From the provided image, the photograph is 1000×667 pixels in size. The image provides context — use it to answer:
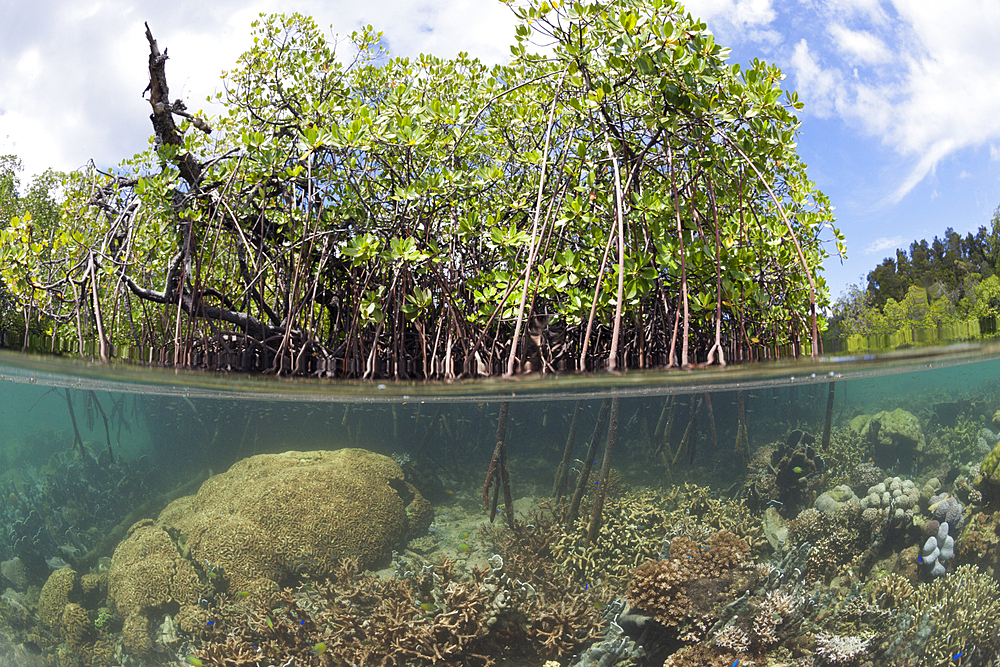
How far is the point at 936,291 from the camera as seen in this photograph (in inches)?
218

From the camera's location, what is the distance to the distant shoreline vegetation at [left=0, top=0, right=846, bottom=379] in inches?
113

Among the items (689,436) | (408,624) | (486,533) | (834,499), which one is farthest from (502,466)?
(834,499)

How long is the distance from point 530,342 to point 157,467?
43.7 feet

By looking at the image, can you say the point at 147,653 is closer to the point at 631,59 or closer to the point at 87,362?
the point at 87,362

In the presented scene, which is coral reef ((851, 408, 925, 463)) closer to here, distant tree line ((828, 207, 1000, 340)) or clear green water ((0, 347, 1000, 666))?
clear green water ((0, 347, 1000, 666))

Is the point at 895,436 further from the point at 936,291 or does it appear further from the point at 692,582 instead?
the point at 692,582

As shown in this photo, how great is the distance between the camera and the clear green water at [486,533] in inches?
218

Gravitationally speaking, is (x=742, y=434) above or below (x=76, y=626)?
above

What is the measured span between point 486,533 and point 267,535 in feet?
9.39

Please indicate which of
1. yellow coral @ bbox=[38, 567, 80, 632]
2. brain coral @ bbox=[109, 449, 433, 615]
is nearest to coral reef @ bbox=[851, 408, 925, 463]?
brain coral @ bbox=[109, 449, 433, 615]

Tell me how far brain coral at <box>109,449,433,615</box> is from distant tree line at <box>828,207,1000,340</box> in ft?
20.7

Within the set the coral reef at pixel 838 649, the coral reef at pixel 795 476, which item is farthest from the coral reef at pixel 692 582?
the coral reef at pixel 795 476

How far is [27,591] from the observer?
28.2ft

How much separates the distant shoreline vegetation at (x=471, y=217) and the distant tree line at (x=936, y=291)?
1480 mm
